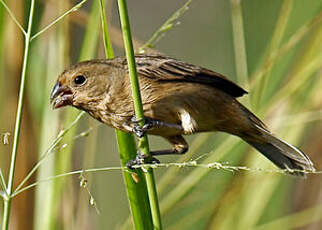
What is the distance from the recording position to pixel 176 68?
2598 mm

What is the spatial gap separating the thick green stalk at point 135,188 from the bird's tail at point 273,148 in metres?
0.89

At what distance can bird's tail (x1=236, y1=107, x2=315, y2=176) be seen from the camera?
9.00ft

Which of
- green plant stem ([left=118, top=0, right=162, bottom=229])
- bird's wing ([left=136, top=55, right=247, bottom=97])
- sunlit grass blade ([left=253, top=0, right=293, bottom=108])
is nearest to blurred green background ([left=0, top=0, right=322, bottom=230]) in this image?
sunlit grass blade ([left=253, top=0, right=293, bottom=108])

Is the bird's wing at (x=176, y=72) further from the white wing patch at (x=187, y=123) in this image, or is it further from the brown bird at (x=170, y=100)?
the white wing patch at (x=187, y=123)

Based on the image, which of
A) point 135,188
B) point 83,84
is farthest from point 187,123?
point 135,188

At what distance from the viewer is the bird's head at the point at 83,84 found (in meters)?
2.42

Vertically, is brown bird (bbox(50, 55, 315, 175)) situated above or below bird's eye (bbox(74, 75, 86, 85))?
below

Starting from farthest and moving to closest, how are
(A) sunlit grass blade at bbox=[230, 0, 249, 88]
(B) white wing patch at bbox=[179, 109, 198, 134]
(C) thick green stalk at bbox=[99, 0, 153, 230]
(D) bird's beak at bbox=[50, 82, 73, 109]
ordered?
(A) sunlit grass blade at bbox=[230, 0, 249, 88] → (B) white wing patch at bbox=[179, 109, 198, 134] → (D) bird's beak at bbox=[50, 82, 73, 109] → (C) thick green stalk at bbox=[99, 0, 153, 230]

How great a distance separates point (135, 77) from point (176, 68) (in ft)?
3.01

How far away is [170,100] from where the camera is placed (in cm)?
253

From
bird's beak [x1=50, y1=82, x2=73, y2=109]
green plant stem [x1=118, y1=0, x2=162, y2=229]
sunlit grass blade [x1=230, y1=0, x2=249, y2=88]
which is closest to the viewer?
green plant stem [x1=118, y1=0, x2=162, y2=229]

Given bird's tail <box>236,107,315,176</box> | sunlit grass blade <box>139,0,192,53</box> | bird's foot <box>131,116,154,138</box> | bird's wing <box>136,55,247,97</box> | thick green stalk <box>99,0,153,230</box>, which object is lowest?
thick green stalk <box>99,0,153,230</box>

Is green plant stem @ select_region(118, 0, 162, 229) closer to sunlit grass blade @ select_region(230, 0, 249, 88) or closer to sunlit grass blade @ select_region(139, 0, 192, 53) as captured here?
sunlit grass blade @ select_region(139, 0, 192, 53)

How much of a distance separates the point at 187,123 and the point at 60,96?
0.50 meters
